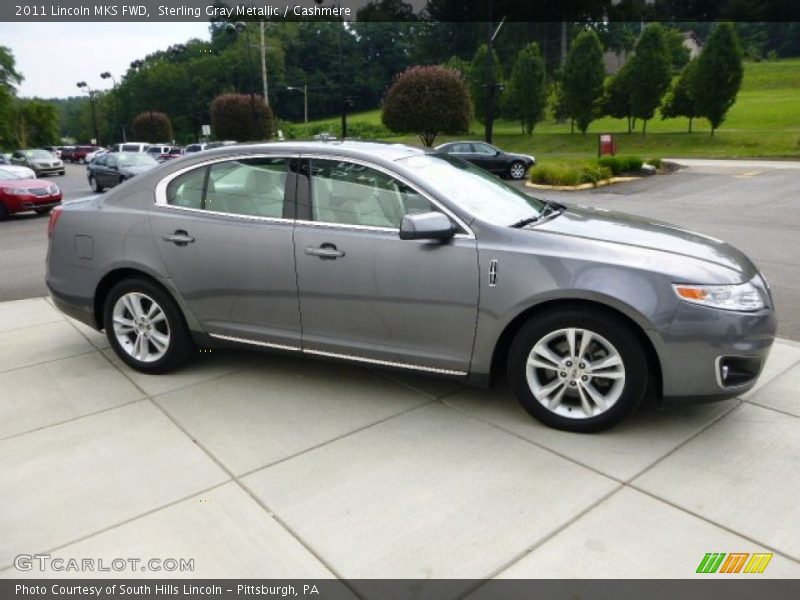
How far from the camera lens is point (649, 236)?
3.70 metres

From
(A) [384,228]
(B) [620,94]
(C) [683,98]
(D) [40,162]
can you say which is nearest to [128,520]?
(A) [384,228]

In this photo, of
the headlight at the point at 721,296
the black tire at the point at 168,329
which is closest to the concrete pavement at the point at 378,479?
the black tire at the point at 168,329

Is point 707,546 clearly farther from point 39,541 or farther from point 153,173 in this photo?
point 153,173

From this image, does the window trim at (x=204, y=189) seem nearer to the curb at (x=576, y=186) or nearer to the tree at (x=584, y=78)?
the curb at (x=576, y=186)

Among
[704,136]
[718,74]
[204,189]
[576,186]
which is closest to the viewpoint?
[204,189]

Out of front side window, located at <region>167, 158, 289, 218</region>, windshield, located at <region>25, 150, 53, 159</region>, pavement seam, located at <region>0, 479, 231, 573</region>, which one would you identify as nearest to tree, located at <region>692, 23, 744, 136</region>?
front side window, located at <region>167, 158, 289, 218</region>

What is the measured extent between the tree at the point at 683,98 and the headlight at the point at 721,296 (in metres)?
32.8

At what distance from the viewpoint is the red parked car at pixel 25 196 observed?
48.8 feet

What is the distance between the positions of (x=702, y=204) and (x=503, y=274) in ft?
41.0

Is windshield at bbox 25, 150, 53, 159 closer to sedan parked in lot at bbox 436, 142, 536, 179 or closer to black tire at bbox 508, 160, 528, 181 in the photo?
sedan parked in lot at bbox 436, 142, 536, 179

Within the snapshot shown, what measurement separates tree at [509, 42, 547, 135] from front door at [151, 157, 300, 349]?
39886mm

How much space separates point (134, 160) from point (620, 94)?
27.2m

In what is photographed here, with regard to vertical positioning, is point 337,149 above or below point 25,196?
above

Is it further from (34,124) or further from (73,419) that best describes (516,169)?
(34,124)
